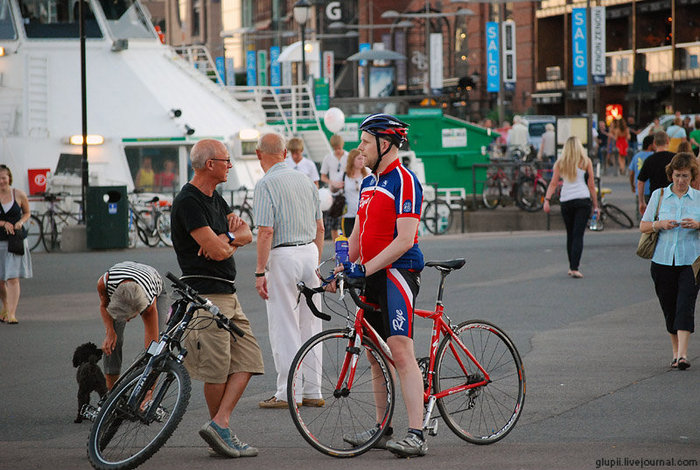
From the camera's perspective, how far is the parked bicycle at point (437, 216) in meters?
25.1

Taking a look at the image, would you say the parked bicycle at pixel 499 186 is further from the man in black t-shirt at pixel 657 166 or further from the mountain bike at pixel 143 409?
the mountain bike at pixel 143 409

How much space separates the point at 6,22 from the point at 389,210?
19710mm

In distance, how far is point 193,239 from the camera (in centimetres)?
730

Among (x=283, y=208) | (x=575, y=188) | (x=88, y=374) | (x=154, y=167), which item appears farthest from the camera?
(x=154, y=167)

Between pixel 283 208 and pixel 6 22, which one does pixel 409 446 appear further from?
pixel 6 22

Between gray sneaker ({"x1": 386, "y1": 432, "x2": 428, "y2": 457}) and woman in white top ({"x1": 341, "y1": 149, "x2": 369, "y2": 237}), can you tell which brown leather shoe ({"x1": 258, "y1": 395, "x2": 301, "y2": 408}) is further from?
woman in white top ({"x1": 341, "y1": 149, "x2": 369, "y2": 237})

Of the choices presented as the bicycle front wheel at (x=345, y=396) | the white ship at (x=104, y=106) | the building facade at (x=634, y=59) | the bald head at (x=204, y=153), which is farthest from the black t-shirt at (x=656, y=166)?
the building facade at (x=634, y=59)

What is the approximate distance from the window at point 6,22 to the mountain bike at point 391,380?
62.1 feet

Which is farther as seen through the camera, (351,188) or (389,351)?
(351,188)

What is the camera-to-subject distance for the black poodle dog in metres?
8.15

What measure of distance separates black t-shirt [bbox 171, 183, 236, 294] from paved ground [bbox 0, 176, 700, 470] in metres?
1.03

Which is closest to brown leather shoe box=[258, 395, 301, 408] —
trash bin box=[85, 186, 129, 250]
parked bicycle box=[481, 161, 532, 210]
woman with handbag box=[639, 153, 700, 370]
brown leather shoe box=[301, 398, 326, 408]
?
brown leather shoe box=[301, 398, 326, 408]

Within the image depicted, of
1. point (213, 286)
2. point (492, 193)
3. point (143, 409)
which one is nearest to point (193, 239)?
point (213, 286)

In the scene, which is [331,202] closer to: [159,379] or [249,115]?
[249,115]
